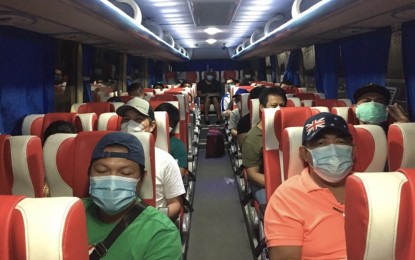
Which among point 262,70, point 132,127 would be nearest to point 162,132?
point 132,127

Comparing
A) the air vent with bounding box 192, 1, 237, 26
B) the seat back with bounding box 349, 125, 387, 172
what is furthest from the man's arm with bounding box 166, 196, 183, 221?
the air vent with bounding box 192, 1, 237, 26

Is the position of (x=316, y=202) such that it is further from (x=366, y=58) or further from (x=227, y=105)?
(x=227, y=105)

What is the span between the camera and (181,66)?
22781 mm

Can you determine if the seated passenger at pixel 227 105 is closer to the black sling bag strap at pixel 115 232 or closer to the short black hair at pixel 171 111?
the short black hair at pixel 171 111

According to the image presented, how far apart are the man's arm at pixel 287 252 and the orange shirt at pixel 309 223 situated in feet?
0.08

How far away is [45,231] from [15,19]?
11.8 feet

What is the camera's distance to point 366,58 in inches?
243

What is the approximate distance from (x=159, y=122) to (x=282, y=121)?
3.86ft

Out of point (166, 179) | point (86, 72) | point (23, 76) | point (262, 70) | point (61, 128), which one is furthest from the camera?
point (262, 70)

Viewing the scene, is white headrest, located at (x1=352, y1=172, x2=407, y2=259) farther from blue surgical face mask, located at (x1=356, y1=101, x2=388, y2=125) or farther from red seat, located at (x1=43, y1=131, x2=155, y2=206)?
blue surgical face mask, located at (x1=356, y1=101, x2=388, y2=125)

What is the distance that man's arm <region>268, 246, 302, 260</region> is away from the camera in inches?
91.6

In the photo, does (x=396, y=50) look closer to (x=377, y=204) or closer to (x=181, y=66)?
(x=377, y=204)

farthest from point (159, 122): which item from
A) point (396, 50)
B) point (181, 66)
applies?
point (181, 66)

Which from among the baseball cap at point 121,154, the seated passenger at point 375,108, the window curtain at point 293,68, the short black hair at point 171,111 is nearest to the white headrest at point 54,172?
the baseball cap at point 121,154
